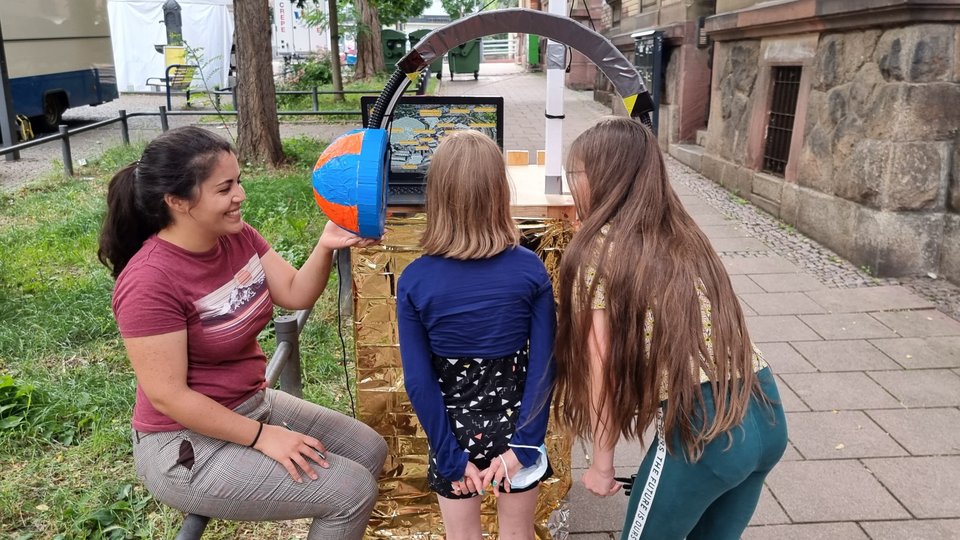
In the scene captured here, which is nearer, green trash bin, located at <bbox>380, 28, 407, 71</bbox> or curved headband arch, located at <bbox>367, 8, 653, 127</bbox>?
curved headband arch, located at <bbox>367, 8, 653, 127</bbox>

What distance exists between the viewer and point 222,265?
212 centimetres

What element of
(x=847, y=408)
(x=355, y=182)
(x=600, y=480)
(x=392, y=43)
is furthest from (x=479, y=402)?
(x=392, y=43)

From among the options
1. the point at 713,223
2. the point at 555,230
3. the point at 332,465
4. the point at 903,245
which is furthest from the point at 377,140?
the point at 713,223

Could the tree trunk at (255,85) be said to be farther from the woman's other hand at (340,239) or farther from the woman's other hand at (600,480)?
the woman's other hand at (600,480)

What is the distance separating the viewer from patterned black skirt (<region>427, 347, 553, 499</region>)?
6.72 feet

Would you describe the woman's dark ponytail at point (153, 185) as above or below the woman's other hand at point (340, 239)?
above

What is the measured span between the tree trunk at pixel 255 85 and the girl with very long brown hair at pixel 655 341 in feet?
26.7

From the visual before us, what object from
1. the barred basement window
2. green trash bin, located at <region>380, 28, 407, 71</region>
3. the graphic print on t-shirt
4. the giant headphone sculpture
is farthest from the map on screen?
green trash bin, located at <region>380, 28, 407, 71</region>

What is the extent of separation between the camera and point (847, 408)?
3830 millimetres

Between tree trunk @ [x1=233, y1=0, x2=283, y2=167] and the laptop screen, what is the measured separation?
7131 mm

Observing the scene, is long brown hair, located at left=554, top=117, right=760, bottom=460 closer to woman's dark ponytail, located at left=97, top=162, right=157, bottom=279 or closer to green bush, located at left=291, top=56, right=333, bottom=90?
woman's dark ponytail, located at left=97, top=162, right=157, bottom=279

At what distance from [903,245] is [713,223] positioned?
6.71 feet

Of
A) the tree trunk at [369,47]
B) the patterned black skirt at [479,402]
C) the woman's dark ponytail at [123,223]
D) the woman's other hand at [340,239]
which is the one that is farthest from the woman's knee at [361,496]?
the tree trunk at [369,47]

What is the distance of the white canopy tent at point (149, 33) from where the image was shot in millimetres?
21656
